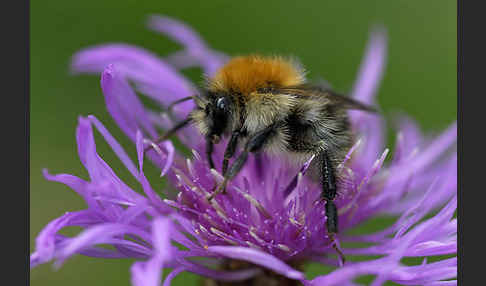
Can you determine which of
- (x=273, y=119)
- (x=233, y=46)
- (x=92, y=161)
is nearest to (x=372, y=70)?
(x=233, y=46)

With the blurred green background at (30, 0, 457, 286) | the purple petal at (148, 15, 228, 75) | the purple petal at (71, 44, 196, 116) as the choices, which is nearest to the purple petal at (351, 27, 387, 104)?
the blurred green background at (30, 0, 457, 286)

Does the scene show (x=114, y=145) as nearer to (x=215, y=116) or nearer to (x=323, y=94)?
(x=215, y=116)

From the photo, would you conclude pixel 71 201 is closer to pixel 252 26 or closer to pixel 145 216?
pixel 145 216

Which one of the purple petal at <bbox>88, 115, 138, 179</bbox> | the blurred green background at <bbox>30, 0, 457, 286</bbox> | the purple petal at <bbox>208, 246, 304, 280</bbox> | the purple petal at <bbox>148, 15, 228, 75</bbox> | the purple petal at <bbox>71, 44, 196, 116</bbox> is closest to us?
the purple petal at <bbox>208, 246, 304, 280</bbox>

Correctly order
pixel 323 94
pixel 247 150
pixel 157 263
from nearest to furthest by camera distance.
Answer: pixel 157 263
pixel 247 150
pixel 323 94

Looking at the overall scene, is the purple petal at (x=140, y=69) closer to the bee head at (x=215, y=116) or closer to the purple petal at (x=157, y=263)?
the bee head at (x=215, y=116)

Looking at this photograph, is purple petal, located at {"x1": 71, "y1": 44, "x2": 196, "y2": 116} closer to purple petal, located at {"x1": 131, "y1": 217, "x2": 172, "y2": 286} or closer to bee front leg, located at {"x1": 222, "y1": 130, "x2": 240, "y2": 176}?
bee front leg, located at {"x1": 222, "y1": 130, "x2": 240, "y2": 176}
